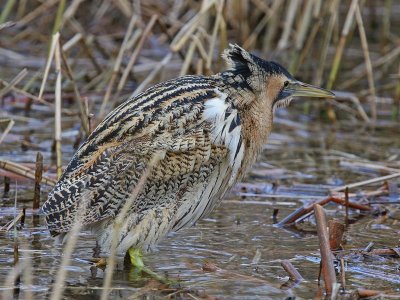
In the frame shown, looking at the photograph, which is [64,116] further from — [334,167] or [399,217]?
[399,217]

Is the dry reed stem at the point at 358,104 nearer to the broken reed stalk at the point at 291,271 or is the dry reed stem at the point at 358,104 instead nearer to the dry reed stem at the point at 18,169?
the dry reed stem at the point at 18,169

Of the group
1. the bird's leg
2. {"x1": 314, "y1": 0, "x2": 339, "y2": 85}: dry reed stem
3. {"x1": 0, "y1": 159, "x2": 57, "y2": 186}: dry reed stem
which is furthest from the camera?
{"x1": 314, "y1": 0, "x2": 339, "y2": 85}: dry reed stem

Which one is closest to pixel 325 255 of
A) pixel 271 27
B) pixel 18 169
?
pixel 18 169

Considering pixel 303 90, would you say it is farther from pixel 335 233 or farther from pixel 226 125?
pixel 335 233

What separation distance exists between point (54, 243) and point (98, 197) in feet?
1.82

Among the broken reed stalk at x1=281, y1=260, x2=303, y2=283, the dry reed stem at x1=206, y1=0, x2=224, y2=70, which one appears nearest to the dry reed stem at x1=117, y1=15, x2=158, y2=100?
the dry reed stem at x1=206, y1=0, x2=224, y2=70

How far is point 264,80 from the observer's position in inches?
197

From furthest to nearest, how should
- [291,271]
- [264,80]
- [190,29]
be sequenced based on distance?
[190,29] → [264,80] → [291,271]

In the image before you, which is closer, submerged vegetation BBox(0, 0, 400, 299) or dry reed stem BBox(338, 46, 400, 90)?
submerged vegetation BBox(0, 0, 400, 299)

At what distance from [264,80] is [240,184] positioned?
4.49 feet

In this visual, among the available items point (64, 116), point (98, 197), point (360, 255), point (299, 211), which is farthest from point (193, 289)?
point (64, 116)

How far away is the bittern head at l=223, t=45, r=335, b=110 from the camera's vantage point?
16.1 ft

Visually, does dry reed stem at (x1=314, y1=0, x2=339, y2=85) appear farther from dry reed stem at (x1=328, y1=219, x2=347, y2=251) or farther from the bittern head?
dry reed stem at (x1=328, y1=219, x2=347, y2=251)

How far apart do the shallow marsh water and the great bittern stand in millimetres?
235
